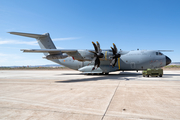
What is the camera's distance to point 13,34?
18719 millimetres

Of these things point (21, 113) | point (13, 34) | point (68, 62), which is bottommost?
point (21, 113)

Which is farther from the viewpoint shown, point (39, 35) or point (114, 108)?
point (39, 35)

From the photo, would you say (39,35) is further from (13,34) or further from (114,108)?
(114,108)

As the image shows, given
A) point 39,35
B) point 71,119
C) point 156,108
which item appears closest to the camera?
point 71,119

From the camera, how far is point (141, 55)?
21.0 metres

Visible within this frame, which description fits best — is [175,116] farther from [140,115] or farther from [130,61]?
[130,61]

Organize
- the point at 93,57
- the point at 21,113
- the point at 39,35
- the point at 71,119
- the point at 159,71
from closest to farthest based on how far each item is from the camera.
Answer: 1. the point at 71,119
2. the point at 21,113
3. the point at 159,71
4. the point at 93,57
5. the point at 39,35

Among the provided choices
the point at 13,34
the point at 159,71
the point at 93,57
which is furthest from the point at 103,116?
the point at 13,34

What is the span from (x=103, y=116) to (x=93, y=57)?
15.0 meters

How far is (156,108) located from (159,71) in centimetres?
1442

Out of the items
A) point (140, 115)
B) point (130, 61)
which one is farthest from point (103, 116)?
point (130, 61)

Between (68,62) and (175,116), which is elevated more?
(68,62)

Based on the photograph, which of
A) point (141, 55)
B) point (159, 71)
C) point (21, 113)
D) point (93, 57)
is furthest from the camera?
point (141, 55)

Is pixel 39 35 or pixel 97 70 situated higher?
pixel 39 35
